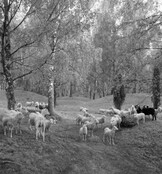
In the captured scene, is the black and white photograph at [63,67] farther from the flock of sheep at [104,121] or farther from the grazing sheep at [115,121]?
the grazing sheep at [115,121]

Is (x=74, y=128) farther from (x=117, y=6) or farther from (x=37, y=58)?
(x=117, y=6)

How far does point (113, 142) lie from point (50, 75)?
473 centimetres

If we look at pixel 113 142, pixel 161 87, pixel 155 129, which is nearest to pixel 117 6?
pixel 161 87

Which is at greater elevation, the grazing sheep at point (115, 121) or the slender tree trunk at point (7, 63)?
the slender tree trunk at point (7, 63)

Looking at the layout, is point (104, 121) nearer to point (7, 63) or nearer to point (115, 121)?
point (115, 121)

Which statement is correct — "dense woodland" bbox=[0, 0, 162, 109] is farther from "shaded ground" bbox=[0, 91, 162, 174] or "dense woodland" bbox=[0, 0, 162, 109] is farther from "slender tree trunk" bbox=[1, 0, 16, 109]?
"shaded ground" bbox=[0, 91, 162, 174]

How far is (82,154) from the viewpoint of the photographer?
7.12 metres

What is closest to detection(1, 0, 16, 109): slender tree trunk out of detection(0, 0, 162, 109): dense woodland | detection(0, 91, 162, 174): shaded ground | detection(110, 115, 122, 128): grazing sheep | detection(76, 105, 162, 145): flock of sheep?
detection(0, 0, 162, 109): dense woodland

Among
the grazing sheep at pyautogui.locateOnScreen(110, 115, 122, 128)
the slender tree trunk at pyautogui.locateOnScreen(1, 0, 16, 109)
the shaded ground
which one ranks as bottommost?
the shaded ground

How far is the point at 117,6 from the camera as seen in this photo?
867cm

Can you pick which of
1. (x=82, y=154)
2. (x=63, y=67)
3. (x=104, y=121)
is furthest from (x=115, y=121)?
(x=63, y=67)

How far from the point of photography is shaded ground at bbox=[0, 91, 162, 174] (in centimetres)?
545

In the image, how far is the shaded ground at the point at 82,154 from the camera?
545cm

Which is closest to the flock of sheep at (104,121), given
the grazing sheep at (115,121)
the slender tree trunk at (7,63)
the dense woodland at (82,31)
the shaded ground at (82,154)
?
the grazing sheep at (115,121)
